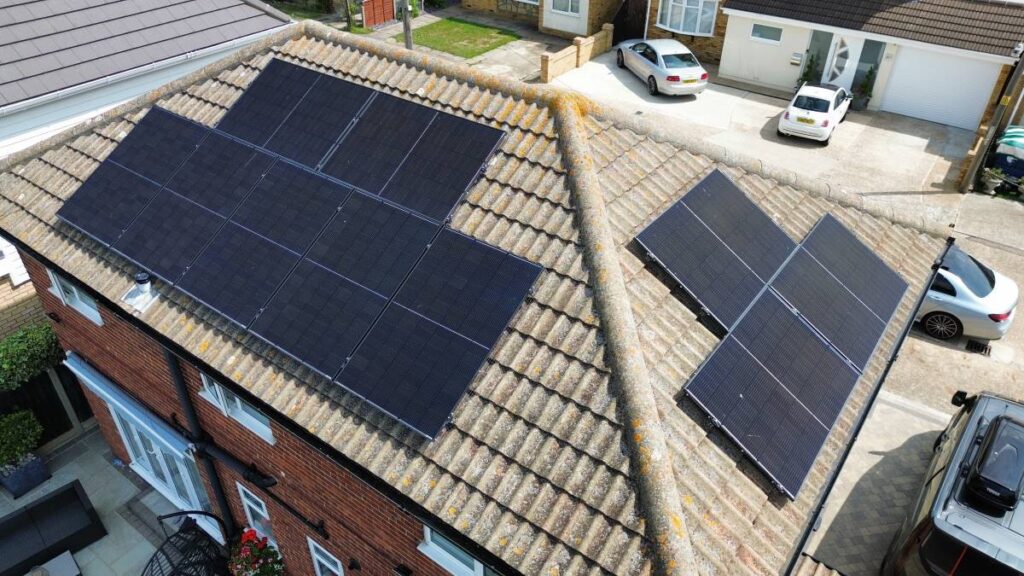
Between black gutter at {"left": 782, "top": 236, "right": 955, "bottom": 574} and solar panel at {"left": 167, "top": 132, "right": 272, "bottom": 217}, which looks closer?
black gutter at {"left": 782, "top": 236, "right": 955, "bottom": 574}

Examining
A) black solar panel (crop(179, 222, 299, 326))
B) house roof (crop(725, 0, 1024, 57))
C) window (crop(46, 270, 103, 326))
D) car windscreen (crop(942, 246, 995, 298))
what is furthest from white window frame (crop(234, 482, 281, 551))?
house roof (crop(725, 0, 1024, 57))

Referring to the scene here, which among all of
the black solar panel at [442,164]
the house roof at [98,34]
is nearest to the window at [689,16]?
the house roof at [98,34]

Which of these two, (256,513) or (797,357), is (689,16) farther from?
(256,513)

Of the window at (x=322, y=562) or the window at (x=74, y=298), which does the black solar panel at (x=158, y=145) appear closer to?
the window at (x=74, y=298)

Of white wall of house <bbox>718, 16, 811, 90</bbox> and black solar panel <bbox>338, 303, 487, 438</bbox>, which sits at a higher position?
black solar panel <bbox>338, 303, 487, 438</bbox>

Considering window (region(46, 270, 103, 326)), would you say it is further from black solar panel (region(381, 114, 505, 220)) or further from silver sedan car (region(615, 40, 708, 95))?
silver sedan car (region(615, 40, 708, 95))

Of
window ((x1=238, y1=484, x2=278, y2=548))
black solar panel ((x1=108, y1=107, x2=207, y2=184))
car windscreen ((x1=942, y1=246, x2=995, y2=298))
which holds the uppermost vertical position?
black solar panel ((x1=108, y1=107, x2=207, y2=184))

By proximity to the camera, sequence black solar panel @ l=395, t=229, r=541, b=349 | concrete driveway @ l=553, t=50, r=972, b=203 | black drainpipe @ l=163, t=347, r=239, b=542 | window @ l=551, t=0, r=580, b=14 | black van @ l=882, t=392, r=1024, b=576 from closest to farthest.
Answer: black solar panel @ l=395, t=229, r=541, b=349 → black van @ l=882, t=392, r=1024, b=576 → black drainpipe @ l=163, t=347, r=239, b=542 → concrete driveway @ l=553, t=50, r=972, b=203 → window @ l=551, t=0, r=580, b=14
